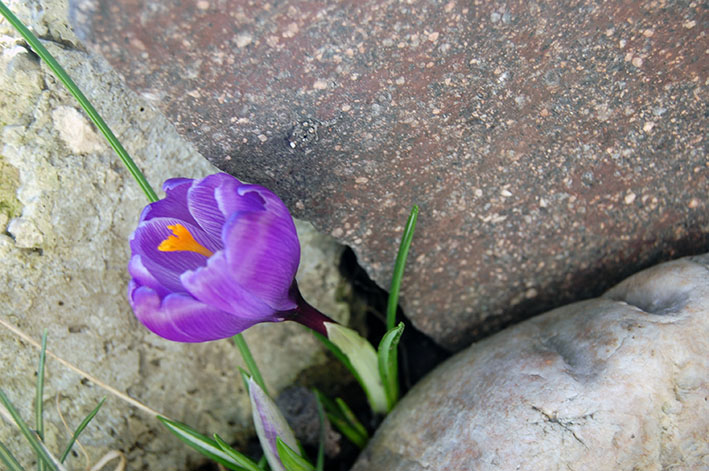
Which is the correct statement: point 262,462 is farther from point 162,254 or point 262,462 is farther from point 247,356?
point 162,254

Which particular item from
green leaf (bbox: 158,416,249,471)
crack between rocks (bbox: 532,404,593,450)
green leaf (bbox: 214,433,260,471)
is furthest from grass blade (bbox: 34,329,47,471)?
crack between rocks (bbox: 532,404,593,450)

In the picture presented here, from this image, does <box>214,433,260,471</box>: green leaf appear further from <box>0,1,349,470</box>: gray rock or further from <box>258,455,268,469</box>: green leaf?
<box>0,1,349,470</box>: gray rock

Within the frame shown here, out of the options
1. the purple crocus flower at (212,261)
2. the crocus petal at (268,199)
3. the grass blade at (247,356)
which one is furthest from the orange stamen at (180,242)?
the grass blade at (247,356)

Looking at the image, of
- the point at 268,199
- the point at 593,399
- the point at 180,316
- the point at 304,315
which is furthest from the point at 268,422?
the point at 593,399

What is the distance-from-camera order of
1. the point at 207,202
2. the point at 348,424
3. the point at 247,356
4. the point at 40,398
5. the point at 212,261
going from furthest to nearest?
the point at 348,424 → the point at 247,356 → the point at 40,398 → the point at 207,202 → the point at 212,261

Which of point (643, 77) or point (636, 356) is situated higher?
point (643, 77)

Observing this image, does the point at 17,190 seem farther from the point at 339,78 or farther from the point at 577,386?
the point at 577,386

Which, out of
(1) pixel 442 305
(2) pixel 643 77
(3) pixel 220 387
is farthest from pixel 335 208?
(2) pixel 643 77
